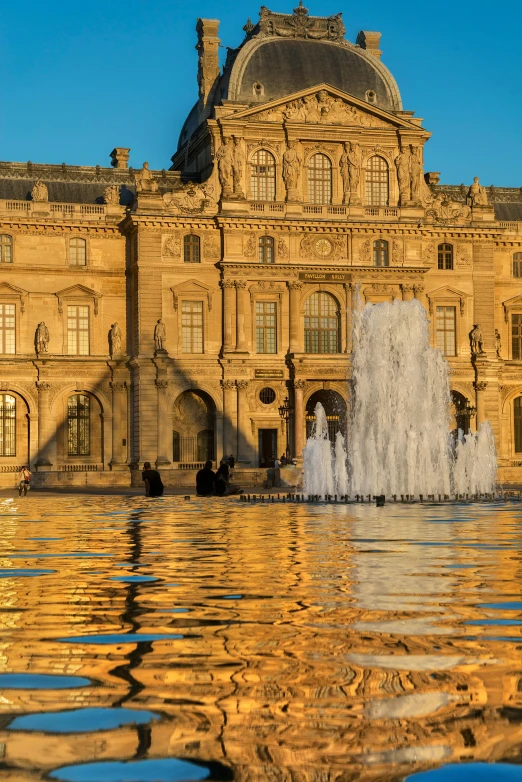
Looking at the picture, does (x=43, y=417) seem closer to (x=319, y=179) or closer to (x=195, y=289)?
(x=195, y=289)

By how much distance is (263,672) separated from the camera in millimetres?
8117

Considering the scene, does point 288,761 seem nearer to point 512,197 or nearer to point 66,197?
point 66,197

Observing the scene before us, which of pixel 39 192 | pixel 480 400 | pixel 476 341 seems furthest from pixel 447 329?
pixel 39 192

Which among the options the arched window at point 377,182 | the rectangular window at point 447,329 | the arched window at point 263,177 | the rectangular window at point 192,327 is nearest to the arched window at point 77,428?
the rectangular window at point 192,327

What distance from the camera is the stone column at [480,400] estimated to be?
6944 centimetres

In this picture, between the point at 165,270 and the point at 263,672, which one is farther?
the point at 165,270

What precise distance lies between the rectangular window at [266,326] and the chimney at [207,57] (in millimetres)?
13649

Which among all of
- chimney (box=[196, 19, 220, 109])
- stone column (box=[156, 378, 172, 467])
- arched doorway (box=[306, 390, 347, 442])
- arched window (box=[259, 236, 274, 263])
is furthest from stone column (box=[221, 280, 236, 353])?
chimney (box=[196, 19, 220, 109])

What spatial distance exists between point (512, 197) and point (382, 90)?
11.7 meters

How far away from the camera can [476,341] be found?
6944 centimetres

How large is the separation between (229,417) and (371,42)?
24.4 meters

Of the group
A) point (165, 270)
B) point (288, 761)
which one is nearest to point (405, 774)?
point (288, 761)

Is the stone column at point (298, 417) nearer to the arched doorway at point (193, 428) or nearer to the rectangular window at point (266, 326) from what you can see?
the rectangular window at point (266, 326)

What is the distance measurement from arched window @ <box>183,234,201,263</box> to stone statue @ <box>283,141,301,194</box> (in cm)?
531
